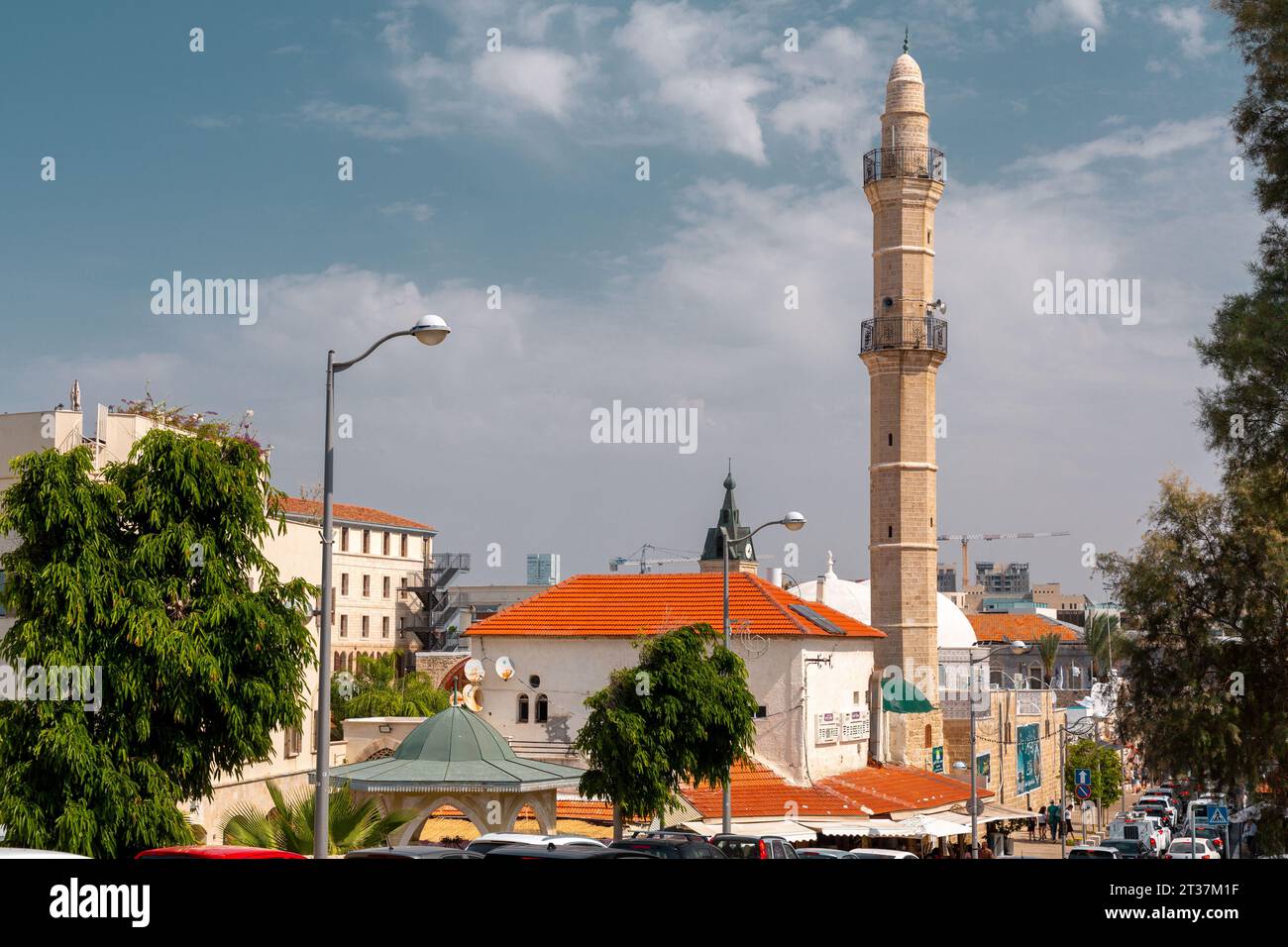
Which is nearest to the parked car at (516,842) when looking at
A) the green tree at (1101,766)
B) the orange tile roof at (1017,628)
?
the green tree at (1101,766)

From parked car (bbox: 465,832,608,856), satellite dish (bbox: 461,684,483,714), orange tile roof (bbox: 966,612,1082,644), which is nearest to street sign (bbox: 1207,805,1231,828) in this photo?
parked car (bbox: 465,832,608,856)

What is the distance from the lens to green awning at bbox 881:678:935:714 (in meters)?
56.2

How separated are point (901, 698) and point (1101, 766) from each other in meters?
34.3

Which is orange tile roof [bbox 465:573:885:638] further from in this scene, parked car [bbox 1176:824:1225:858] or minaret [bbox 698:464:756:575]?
minaret [bbox 698:464:756:575]

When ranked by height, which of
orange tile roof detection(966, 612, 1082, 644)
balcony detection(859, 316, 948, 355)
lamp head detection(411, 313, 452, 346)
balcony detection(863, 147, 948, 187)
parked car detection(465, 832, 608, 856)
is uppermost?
balcony detection(863, 147, 948, 187)

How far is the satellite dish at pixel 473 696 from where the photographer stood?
46.1 m

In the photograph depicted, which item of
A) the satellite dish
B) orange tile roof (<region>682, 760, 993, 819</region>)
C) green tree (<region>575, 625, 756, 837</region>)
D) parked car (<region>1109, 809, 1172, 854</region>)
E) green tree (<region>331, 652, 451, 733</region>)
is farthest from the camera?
green tree (<region>331, 652, 451, 733</region>)

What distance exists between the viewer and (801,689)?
4719cm

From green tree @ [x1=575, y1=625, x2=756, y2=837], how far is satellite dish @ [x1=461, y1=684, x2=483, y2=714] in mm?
14516

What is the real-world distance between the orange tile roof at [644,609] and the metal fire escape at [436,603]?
5653cm

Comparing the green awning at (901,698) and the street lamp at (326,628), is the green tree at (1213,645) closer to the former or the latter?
the street lamp at (326,628)

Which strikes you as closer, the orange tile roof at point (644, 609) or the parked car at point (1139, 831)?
the orange tile roof at point (644, 609)

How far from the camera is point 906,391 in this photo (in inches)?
2473
